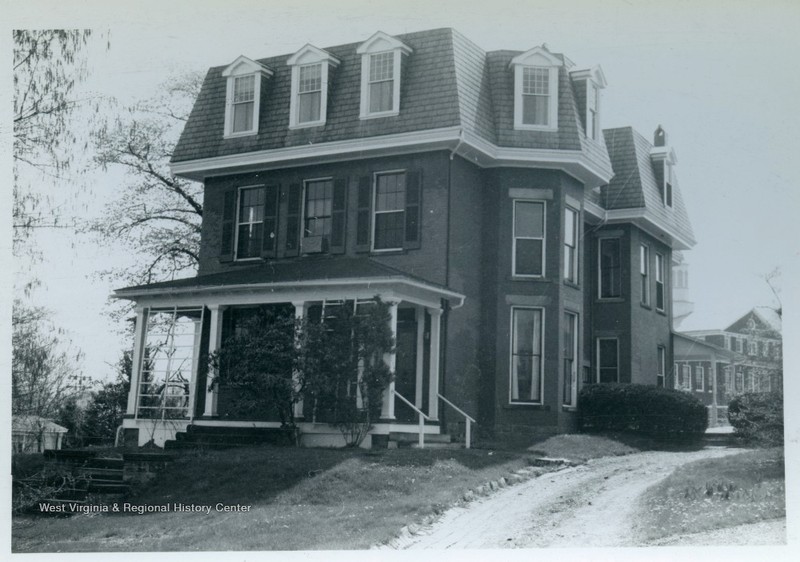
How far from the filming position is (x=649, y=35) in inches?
603

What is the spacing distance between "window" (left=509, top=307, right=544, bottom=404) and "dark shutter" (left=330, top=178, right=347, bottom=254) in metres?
3.56

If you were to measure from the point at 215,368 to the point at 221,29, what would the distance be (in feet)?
19.0

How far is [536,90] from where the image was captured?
20531 millimetres

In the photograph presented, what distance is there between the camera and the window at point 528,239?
20.5 meters

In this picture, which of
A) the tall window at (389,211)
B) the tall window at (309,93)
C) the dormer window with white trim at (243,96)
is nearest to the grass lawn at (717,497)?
the tall window at (389,211)

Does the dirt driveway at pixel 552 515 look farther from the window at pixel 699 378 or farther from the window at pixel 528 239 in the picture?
the window at pixel 699 378

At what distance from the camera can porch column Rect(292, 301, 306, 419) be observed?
17.4 meters

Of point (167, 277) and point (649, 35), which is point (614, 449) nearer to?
point (649, 35)

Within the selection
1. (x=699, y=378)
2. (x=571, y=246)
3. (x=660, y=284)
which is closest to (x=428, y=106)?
(x=571, y=246)

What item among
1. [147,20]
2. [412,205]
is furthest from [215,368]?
[147,20]

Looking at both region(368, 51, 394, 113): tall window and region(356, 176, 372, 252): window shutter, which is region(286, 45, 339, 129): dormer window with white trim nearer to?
region(368, 51, 394, 113): tall window

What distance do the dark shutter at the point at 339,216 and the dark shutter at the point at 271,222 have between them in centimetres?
133

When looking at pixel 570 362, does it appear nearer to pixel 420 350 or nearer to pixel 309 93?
pixel 420 350

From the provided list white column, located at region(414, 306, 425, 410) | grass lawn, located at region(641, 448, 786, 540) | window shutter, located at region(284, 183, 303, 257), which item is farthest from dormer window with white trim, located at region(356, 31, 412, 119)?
grass lawn, located at region(641, 448, 786, 540)
